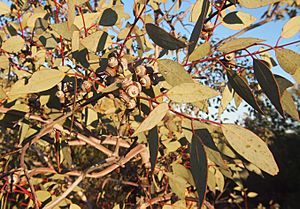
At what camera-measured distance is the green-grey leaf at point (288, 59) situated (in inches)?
26.0

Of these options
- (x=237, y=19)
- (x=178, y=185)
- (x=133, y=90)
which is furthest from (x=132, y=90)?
(x=178, y=185)

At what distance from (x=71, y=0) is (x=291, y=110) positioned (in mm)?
495

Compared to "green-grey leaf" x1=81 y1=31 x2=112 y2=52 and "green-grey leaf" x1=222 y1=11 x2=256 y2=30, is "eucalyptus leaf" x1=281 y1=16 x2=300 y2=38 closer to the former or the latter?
"green-grey leaf" x1=222 y1=11 x2=256 y2=30

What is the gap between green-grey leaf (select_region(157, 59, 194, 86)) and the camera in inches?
25.8

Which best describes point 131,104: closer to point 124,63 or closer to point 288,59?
point 124,63

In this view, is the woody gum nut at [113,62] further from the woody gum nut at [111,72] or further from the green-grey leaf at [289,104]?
the green-grey leaf at [289,104]

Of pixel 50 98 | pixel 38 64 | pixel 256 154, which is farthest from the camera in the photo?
pixel 38 64

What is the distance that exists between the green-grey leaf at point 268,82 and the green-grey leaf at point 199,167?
140 mm

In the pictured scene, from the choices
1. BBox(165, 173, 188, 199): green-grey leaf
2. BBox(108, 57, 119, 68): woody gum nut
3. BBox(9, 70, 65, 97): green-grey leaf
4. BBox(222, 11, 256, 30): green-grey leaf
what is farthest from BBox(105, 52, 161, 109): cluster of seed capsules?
BBox(165, 173, 188, 199): green-grey leaf

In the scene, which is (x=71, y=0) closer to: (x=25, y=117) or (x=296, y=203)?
(x=25, y=117)

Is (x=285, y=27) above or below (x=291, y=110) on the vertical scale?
above

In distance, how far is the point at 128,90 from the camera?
645 mm

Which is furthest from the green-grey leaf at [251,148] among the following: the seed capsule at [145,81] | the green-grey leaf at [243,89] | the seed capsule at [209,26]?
the seed capsule at [209,26]

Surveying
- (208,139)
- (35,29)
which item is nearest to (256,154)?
(208,139)
